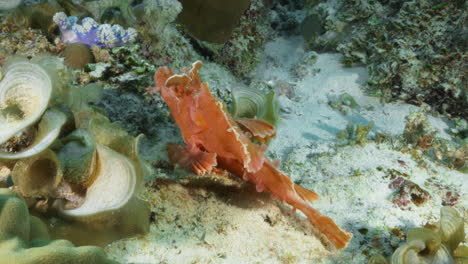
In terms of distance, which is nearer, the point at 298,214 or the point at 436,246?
the point at 436,246

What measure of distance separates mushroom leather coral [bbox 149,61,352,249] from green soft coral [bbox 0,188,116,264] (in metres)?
1.14

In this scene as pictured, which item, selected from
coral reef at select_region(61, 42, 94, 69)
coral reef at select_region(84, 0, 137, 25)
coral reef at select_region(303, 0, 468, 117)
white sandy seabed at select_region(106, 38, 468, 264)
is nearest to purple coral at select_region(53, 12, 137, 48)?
coral reef at select_region(61, 42, 94, 69)

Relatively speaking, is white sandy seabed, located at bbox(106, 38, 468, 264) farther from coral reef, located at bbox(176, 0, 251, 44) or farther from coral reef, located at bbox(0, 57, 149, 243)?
coral reef, located at bbox(176, 0, 251, 44)

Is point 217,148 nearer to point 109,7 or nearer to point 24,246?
point 24,246

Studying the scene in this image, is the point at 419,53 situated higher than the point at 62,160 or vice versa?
the point at 419,53

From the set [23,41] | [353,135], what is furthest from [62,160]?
[353,135]

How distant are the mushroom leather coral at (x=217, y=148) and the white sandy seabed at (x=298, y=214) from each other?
16 cm

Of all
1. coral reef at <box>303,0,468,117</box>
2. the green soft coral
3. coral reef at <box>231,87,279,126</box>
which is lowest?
coral reef at <box>231,87,279,126</box>

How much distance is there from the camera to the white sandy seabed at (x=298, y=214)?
217cm

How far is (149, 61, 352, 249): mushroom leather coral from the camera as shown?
2.43 meters

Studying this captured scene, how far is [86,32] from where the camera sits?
11.7ft

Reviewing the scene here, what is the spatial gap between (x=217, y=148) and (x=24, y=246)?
1.45 m

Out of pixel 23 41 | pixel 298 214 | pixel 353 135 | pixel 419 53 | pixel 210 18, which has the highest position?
pixel 419 53

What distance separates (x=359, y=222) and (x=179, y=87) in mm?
1828
